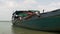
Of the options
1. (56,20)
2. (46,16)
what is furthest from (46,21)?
(56,20)

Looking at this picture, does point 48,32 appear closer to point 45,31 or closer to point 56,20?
point 45,31

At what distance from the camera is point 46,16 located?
493 inches

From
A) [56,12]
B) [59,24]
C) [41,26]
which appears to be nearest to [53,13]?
[56,12]

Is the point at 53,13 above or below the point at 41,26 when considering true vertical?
above

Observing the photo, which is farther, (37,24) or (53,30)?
(37,24)

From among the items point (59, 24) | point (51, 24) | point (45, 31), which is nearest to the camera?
point (59, 24)

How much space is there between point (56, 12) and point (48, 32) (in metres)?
1.93

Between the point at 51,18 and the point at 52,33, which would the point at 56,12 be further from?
the point at 52,33

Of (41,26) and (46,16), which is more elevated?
(46,16)

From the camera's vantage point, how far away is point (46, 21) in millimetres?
12625

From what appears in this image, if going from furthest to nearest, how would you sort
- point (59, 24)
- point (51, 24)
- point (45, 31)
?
point (45, 31) → point (51, 24) → point (59, 24)

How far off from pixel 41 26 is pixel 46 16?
4.45 ft

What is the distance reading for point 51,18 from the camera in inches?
472

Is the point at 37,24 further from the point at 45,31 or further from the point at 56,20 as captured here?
the point at 56,20
